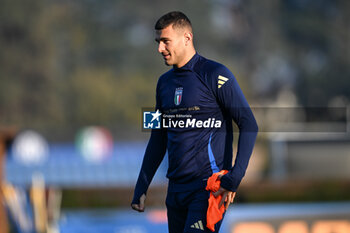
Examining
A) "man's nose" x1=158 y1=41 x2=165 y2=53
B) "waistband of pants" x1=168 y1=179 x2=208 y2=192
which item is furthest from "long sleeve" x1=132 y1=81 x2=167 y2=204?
"man's nose" x1=158 y1=41 x2=165 y2=53

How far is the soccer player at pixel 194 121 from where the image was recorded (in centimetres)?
466

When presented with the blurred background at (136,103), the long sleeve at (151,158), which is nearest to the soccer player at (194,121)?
the long sleeve at (151,158)

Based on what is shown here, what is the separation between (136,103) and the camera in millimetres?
42125

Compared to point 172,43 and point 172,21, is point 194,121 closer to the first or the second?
point 172,43

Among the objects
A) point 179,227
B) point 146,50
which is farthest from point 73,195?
point 146,50

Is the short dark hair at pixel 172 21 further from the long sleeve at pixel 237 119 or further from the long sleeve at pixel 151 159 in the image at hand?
the long sleeve at pixel 151 159

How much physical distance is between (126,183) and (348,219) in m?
8.83

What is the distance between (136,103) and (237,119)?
3760 cm

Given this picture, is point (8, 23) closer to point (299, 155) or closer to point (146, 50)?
point (146, 50)

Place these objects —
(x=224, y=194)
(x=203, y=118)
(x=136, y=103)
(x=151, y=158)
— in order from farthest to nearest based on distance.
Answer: (x=136, y=103) < (x=151, y=158) < (x=203, y=118) < (x=224, y=194)

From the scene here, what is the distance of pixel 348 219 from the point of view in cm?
927

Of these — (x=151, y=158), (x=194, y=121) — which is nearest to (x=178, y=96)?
(x=194, y=121)

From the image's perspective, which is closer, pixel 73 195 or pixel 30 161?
pixel 73 195

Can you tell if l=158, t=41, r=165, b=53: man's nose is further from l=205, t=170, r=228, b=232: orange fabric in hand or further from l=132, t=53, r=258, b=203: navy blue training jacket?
l=205, t=170, r=228, b=232: orange fabric in hand
